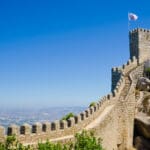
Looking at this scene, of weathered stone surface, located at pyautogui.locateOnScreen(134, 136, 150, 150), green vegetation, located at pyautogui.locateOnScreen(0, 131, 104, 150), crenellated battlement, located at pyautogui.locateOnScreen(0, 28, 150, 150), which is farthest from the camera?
weathered stone surface, located at pyautogui.locateOnScreen(134, 136, 150, 150)

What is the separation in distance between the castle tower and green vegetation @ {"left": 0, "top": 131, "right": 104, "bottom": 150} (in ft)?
59.6

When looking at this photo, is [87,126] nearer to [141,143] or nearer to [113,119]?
[113,119]

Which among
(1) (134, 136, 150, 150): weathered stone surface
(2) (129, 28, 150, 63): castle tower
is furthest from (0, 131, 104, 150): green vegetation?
(2) (129, 28, 150, 63): castle tower

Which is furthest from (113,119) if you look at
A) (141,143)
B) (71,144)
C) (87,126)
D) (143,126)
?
(71,144)

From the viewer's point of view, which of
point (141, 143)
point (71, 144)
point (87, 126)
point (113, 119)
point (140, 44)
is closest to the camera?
point (71, 144)

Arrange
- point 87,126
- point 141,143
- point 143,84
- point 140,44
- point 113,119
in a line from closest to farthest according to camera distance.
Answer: point 87,126, point 113,119, point 141,143, point 143,84, point 140,44

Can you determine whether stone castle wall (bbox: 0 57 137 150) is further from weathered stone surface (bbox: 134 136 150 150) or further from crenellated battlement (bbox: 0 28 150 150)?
weathered stone surface (bbox: 134 136 150 150)

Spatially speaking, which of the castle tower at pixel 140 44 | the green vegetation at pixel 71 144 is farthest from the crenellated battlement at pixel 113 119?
the green vegetation at pixel 71 144

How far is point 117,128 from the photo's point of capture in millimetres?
35312

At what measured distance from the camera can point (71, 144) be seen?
2675 centimetres

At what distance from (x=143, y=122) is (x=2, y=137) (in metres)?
17.2

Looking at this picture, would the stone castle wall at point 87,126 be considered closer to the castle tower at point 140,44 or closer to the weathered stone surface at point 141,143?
the weathered stone surface at point 141,143

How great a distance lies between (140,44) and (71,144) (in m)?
21.5

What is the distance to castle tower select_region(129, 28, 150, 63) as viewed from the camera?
45.3 metres
